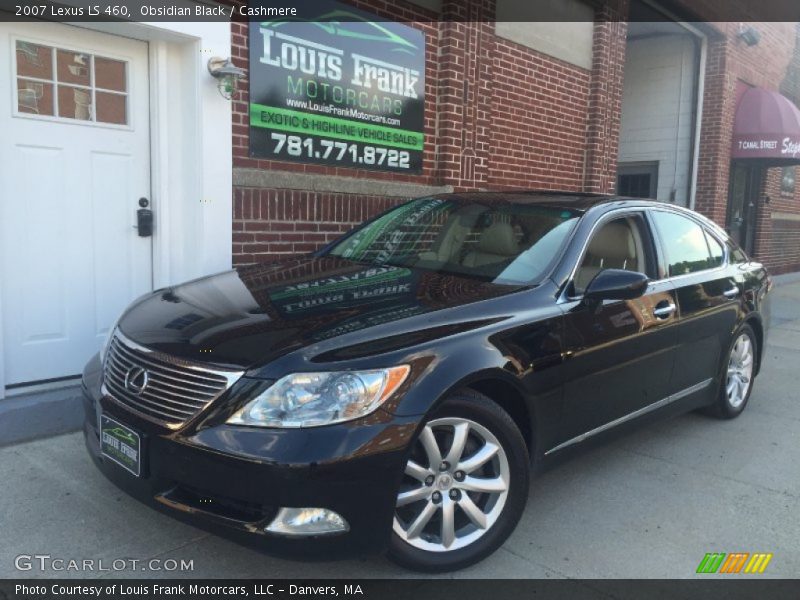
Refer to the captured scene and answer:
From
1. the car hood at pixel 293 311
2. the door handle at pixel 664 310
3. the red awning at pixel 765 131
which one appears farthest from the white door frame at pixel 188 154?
the red awning at pixel 765 131

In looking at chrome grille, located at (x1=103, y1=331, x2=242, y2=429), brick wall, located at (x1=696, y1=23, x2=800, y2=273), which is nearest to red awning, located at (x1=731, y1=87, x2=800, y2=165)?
brick wall, located at (x1=696, y1=23, x2=800, y2=273)

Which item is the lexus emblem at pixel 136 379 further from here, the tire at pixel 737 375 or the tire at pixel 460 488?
the tire at pixel 737 375

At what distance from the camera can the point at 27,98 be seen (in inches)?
186

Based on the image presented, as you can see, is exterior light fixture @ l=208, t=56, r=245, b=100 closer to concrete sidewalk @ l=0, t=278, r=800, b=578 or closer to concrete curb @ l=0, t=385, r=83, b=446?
concrete curb @ l=0, t=385, r=83, b=446

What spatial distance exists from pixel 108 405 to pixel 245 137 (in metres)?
A: 3.23

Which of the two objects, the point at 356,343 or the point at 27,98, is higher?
the point at 27,98

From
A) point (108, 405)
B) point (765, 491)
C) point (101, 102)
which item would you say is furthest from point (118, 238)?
point (765, 491)

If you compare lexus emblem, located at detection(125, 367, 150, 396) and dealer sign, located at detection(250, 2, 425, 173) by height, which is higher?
dealer sign, located at detection(250, 2, 425, 173)

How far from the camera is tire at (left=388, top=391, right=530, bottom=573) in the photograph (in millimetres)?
2812

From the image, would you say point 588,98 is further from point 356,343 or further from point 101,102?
point 356,343

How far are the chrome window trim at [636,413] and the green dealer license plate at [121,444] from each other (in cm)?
179

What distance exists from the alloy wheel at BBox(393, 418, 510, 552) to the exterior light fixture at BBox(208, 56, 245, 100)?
3502mm

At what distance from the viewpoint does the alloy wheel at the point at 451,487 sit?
2812 mm

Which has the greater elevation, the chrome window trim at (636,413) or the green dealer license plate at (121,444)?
the green dealer license plate at (121,444)
